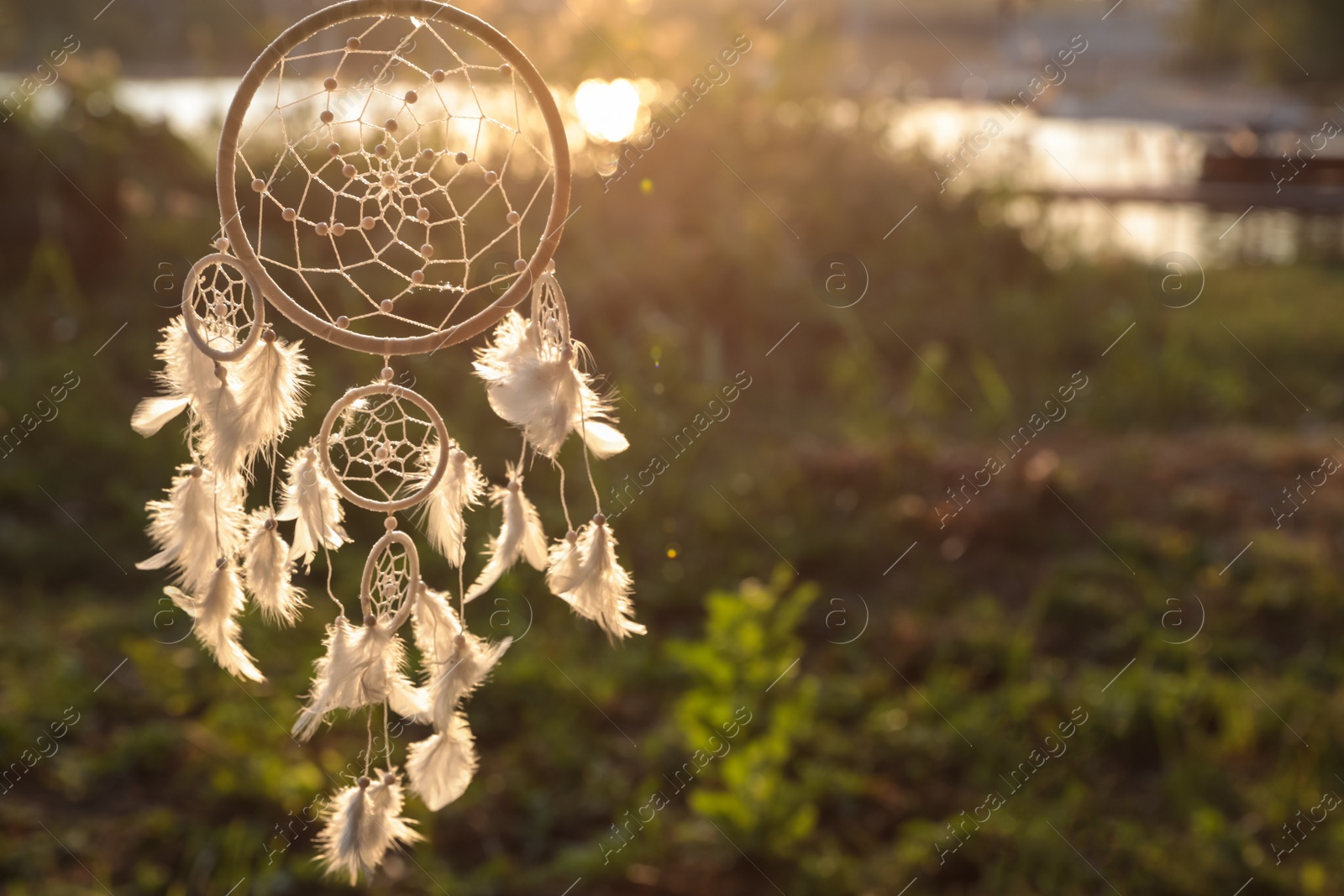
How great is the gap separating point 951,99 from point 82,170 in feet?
33.7

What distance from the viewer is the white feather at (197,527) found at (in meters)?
1.27

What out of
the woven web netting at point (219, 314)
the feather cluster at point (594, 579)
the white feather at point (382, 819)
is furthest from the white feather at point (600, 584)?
the woven web netting at point (219, 314)

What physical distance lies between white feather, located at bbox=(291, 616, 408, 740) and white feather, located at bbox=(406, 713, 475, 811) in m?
0.09

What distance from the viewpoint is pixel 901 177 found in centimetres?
779

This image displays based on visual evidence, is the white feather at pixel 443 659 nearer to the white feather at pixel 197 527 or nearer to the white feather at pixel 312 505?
the white feather at pixel 312 505

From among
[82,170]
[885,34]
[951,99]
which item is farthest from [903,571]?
[885,34]

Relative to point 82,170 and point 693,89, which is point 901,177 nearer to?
point 693,89

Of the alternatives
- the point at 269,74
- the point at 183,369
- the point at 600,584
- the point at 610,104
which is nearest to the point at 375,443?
the point at 183,369

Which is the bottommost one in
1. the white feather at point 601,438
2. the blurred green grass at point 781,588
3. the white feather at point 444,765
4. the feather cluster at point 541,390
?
the blurred green grass at point 781,588

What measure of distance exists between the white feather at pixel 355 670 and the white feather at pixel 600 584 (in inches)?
8.8

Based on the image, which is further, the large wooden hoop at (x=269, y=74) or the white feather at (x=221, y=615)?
the white feather at (x=221, y=615)

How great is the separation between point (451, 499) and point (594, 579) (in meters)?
0.19

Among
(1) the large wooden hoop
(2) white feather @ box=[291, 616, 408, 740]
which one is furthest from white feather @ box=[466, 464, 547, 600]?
(1) the large wooden hoop

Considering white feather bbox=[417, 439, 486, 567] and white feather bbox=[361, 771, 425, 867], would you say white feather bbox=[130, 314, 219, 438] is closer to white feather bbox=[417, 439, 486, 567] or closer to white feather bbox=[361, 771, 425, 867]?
white feather bbox=[417, 439, 486, 567]
